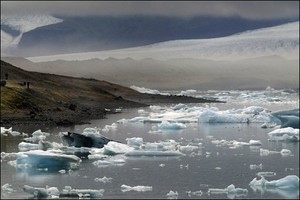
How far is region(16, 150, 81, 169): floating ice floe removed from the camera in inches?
1395

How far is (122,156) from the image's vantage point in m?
40.7

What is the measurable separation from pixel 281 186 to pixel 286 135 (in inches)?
715

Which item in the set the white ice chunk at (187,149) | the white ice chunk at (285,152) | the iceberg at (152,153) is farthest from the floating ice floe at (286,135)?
the iceberg at (152,153)

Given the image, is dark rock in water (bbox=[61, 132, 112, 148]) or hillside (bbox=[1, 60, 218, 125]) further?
hillside (bbox=[1, 60, 218, 125])

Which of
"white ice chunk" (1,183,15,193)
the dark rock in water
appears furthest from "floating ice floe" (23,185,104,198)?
the dark rock in water

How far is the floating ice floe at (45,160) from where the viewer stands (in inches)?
1395

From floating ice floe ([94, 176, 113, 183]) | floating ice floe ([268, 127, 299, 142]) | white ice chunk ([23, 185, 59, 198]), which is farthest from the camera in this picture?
floating ice floe ([268, 127, 299, 142])

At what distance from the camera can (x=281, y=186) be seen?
31000 mm

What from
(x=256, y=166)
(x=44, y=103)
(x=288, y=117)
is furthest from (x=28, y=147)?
(x=44, y=103)

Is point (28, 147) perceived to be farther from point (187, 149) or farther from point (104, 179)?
point (104, 179)

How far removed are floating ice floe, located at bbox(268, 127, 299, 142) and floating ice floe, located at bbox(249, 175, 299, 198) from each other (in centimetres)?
1755

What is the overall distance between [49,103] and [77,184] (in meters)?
47.1

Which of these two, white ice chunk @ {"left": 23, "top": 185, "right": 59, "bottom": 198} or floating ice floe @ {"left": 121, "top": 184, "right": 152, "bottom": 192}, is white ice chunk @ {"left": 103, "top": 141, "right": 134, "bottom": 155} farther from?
white ice chunk @ {"left": 23, "top": 185, "right": 59, "bottom": 198}

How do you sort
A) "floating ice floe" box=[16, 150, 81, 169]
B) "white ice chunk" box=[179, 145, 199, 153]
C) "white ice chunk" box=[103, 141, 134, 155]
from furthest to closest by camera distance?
"white ice chunk" box=[179, 145, 199, 153], "white ice chunk" box=[103, 141, 134, 155], "floating ice floe" box=[16, 150, 81, 169]
